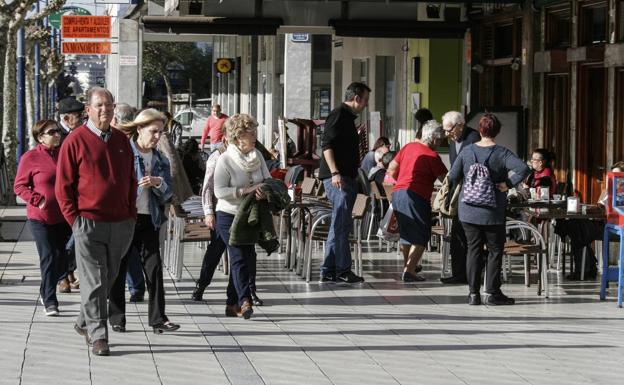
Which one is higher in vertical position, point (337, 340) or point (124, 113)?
point (124, 113)

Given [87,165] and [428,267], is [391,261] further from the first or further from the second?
[87,165]

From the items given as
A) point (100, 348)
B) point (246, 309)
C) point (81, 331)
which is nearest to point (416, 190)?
point (246, 309)

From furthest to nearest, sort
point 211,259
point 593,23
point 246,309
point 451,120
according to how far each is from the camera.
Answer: point 593,23, point 451,120, point 211,259, point 246,309

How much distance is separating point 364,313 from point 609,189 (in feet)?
8.59

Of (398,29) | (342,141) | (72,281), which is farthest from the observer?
(398,29)

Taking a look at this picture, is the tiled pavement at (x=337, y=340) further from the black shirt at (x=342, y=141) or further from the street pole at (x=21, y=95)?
the street pole at (x=21, y=95)

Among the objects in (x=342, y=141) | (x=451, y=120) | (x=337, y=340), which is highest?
(x=451, y=120)

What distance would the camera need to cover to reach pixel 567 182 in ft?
59.8

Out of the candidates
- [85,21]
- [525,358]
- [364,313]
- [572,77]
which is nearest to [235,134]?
[364,313]

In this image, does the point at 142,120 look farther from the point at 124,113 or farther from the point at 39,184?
the point at 39,184

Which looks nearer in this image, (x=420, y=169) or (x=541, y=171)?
(x=420, y=169)

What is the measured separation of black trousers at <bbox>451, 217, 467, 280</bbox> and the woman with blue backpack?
140 cm

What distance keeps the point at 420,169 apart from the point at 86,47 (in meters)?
16.1

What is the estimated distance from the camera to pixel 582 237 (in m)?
14.2
